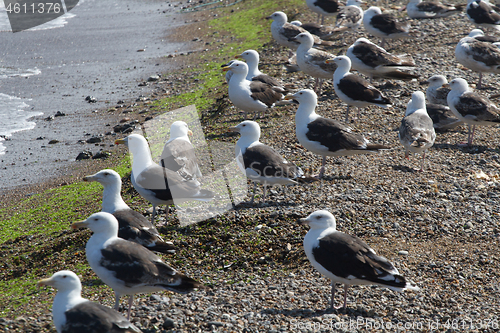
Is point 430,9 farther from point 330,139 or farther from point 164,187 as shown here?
point 164,187

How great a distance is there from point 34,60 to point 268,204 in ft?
53.4

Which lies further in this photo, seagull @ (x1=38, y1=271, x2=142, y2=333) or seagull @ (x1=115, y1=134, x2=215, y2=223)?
seagull @ (x1=115, y1=134, x2=215, y2=223)

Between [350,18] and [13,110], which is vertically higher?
[350,18]

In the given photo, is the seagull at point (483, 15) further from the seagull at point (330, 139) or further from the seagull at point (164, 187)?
the seagull at point (164, 187)

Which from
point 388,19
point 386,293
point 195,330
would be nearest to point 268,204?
point 386,293

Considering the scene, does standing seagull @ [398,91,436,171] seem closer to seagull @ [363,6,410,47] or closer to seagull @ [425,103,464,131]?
seagull @ [425,103,464,131]

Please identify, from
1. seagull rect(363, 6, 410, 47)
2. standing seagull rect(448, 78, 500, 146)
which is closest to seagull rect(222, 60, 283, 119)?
standing seagull rect(448, 78, 500, 146)

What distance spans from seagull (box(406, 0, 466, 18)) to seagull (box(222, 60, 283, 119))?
1022cm

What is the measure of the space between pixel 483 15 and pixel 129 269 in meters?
17.2

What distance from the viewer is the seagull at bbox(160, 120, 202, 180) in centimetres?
862

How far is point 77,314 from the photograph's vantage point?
4957mm

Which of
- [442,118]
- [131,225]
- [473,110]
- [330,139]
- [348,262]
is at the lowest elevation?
[442,118]

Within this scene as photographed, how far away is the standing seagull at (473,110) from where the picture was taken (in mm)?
11156

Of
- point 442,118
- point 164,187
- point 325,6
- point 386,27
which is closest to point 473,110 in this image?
point 442,118
